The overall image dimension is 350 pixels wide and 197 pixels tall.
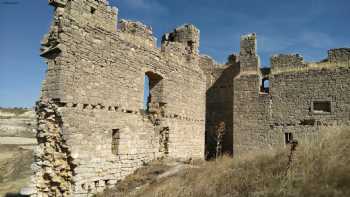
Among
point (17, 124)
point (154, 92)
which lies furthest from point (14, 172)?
point (17, 124)

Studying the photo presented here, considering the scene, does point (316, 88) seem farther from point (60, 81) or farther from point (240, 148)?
point (60, 81)

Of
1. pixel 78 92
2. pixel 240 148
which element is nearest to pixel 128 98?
pixel 78 92

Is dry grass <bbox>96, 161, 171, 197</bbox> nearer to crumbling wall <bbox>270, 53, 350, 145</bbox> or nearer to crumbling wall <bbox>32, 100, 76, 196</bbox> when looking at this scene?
crumbling wall <bbox>32, 100, 76, 196</bbox>

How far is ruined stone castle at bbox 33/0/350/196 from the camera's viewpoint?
26.5 feet

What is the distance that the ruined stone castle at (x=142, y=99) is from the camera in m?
8.06

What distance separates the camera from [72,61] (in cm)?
818

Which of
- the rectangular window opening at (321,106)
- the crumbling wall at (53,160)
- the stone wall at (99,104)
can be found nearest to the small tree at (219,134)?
the rectangular window opening at (321,106)

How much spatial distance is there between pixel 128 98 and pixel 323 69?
28.4 ft

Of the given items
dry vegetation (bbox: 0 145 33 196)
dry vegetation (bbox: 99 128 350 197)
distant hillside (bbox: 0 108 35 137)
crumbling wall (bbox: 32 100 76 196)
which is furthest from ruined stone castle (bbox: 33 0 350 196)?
distant hillside (bbox: 0 108 35 137)

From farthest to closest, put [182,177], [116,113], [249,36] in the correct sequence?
[249,36], [116,113], [182,177]

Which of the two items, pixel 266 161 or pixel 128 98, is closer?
pixel 266 161

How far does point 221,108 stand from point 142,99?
7.15 meters

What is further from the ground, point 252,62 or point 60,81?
point 252,62

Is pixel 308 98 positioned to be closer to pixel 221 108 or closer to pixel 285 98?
pixel 285 98
